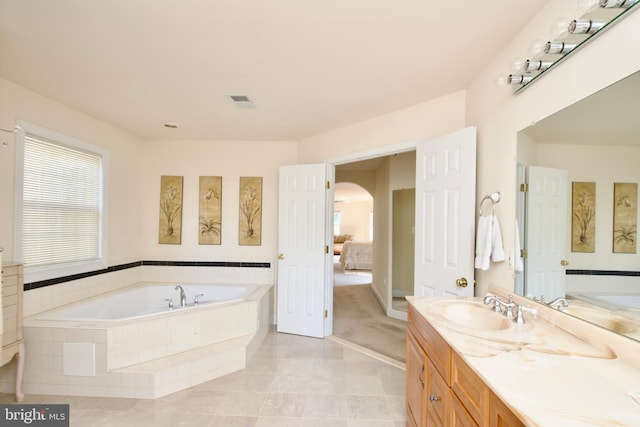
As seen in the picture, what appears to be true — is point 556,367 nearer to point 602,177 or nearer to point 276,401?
point 602,177

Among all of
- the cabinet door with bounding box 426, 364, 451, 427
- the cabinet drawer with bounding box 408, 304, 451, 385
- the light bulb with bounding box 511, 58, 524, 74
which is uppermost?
the light bulb with bounding box 511, 58, 524, 74

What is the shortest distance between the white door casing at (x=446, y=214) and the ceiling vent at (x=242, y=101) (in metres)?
1.62

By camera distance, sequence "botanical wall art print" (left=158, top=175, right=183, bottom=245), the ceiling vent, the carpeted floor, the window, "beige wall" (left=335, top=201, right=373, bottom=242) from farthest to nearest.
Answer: "beige wall" (left=335, top=201, right=373, bottom=242) < "botanical wall art print" (left=158, top=175, right=183, bottom=245) < the carpeted floor < the ceiling vent < the window

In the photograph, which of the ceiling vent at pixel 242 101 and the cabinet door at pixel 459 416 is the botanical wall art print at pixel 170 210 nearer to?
the ceiling vent at pixel 242 101

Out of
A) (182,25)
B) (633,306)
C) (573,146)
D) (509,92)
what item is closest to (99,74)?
(182,25)

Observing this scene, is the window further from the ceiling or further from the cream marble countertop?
the cream marble countertop

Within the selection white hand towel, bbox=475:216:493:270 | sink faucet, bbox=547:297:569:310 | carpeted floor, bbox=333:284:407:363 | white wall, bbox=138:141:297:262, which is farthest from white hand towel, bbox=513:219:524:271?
white wall, bbox=138:141:297:262

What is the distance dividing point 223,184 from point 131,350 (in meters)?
2.37

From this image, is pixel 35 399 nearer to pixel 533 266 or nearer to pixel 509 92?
pixel 533 266

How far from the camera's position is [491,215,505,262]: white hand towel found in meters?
1.92

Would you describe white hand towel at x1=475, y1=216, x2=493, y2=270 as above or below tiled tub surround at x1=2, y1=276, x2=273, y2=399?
above

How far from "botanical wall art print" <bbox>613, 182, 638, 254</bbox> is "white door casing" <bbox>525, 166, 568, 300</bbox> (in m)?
0.22

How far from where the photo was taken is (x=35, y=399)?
7.70 ft

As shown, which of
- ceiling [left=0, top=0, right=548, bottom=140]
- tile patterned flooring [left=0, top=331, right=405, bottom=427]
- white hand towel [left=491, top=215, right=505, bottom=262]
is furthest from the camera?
tile patterned flooring [left=0, top=331, right=405, bottom=427]
